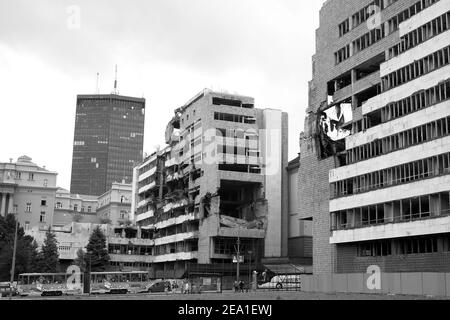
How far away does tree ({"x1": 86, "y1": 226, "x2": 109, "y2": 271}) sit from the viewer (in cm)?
11492

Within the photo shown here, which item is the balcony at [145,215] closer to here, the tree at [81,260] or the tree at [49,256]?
the tree at [81,260]

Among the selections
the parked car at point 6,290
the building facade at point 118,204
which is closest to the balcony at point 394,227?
the parked car at point 6,290

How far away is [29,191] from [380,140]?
105647 mm

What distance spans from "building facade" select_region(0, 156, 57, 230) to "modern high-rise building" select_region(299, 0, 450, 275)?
284 feet

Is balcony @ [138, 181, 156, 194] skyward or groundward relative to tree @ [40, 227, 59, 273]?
skyward

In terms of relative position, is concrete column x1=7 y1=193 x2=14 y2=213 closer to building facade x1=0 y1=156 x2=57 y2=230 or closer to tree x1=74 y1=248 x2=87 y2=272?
building facade x1=0 y1=156 x2=57 y2=230

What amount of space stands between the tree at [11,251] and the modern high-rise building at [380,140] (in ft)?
168

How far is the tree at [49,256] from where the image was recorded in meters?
110

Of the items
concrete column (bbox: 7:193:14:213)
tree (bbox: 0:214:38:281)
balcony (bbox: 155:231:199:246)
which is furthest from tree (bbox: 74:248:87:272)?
concrete column (bbox: 7:193:14:213)
